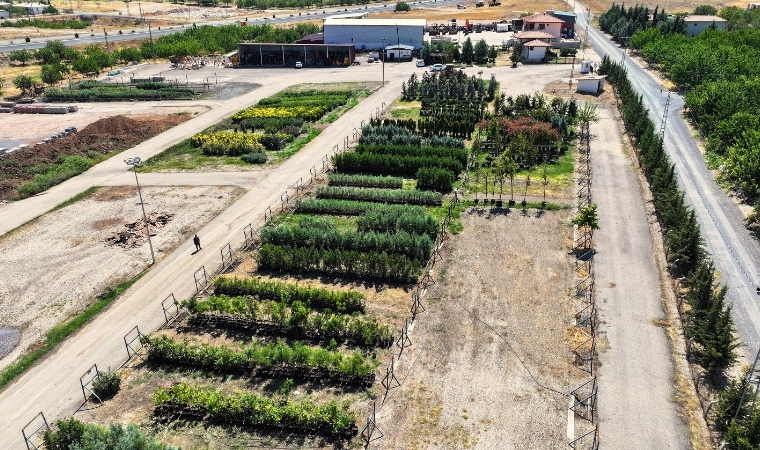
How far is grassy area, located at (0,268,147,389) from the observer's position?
2300cm

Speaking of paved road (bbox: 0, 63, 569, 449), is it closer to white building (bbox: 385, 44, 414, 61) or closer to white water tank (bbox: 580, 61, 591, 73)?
white water tank (bbox: 580, 61, 591, 73)

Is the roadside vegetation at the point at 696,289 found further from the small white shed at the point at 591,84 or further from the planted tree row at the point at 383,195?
the small white shed at the point at 591,84

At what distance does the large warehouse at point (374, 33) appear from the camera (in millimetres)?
88375

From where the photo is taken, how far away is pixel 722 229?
106 feet

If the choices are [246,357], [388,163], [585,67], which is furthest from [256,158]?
[585,67]

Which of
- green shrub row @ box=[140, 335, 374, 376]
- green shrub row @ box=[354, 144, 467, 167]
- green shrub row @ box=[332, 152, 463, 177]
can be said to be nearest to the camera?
green shrub row @ box=[140, 335, 374, 376]

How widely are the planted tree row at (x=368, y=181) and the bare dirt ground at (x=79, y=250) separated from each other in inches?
289

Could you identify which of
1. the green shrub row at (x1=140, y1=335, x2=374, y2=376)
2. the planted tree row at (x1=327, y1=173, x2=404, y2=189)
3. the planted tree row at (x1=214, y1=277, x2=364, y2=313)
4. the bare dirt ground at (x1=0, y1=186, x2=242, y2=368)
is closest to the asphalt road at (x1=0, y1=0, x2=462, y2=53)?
the bare dirt ground at (x1=0, y1=186, x2=242, y2=368)

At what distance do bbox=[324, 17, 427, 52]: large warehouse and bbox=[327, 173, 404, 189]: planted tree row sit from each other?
5474cm

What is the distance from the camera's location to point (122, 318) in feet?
86.4

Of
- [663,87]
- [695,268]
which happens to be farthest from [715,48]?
[695,268]

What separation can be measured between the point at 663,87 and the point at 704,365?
169ft

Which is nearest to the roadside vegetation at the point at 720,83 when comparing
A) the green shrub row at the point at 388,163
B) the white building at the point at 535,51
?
the white building at the point at 535,51

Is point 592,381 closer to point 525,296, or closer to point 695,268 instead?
point 525,296
